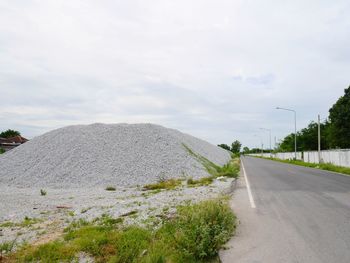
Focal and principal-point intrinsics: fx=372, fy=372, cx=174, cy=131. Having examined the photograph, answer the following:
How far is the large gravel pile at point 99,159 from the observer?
73.7 feet

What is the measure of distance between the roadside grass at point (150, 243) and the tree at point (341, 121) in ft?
160

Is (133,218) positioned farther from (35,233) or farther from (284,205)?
(284,205)

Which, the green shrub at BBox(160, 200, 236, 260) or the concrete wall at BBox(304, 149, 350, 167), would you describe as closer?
the green shrub at BBox(160, 200, 236, 260)

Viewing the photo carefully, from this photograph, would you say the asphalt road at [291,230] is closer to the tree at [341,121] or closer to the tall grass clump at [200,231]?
the tall grass clump at [200,231]

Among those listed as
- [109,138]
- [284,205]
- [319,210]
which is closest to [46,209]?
[284,205]

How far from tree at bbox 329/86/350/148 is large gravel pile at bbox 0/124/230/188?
30.5 meters

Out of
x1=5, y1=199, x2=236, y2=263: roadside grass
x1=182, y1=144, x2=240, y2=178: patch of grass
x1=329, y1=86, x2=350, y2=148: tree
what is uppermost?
x1=329, y1=86, x2=350, y2=148: tree

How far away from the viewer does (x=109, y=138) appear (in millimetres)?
30328

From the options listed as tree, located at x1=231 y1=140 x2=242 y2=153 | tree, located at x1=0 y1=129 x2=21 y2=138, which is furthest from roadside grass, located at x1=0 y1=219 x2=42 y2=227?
tree, located at x1=231 y1=140 x2=242 y2=153

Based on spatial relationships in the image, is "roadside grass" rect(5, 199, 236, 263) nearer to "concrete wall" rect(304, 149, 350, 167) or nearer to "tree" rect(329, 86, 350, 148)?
"concrete wall" rect(304, 149, 350, 167)

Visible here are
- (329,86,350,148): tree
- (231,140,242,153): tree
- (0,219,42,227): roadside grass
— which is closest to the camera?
(0,219,42,227): roadside grass

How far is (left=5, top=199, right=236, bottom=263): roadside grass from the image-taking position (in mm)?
6086

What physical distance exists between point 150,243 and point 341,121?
51232 mm

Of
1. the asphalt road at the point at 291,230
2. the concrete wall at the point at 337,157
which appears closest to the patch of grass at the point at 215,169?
the concrete wall at the point at 337,157
